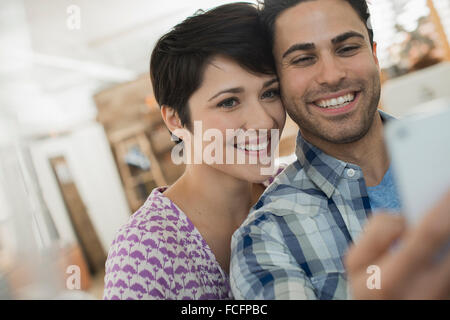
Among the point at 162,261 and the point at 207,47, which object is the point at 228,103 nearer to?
the point at 207,47

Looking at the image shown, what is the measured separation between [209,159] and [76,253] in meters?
3.20

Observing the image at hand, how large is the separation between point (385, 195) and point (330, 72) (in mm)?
258

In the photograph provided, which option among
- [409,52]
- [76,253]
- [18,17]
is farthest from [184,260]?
[76,253]

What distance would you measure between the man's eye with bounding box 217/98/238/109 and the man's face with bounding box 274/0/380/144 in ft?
0.39

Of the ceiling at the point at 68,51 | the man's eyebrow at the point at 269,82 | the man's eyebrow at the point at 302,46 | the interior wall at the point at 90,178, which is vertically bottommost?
the interior wall at the point at 90,178

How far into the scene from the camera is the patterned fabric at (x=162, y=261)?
0.72 m

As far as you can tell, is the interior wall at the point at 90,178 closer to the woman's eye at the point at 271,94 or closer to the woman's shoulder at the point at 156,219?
the woman's shoulder at the point at 156,219

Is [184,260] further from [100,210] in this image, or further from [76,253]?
[100,210]

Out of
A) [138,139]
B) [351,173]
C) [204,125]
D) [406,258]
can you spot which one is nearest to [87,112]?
[138,139]

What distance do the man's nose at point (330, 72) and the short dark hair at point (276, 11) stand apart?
15 centimetres

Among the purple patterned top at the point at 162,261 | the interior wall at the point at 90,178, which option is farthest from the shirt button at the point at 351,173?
the interior wall at the point at 90,178

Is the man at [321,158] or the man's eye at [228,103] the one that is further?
the man's eye at [228,103]

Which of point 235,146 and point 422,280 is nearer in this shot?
point 422,280

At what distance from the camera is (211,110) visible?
2.84 ft
